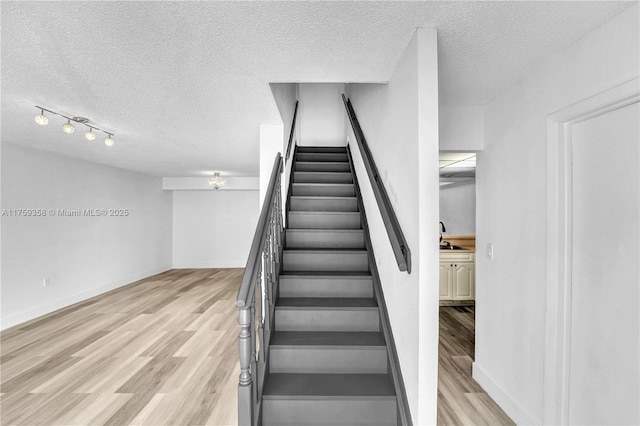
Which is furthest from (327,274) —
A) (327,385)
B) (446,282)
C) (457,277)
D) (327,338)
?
Answer: (457,277)

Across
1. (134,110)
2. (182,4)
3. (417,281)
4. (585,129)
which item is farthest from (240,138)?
(585,129)

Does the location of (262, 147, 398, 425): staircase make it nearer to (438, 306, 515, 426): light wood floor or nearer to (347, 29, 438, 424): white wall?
(347, 29, 438, 424): white wall

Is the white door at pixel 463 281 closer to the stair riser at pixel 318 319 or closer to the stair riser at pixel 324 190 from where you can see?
the stair riser at pixel 324 190

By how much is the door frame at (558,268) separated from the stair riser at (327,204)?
204 cm

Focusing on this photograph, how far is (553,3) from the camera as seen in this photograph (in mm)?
1352

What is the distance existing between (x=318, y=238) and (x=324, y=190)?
92cm

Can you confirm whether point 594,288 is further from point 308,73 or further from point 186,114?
point 186,114

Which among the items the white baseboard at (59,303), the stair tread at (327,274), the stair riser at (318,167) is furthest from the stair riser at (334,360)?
the white baseboard at (59,303)

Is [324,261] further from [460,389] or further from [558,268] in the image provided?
[558,268]

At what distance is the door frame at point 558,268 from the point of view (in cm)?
180

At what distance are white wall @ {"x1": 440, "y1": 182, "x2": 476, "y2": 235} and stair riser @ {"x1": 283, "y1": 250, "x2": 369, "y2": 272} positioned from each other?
4049mm

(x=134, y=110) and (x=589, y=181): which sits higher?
(x=134, y=110)

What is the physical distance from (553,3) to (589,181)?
0.94 metres

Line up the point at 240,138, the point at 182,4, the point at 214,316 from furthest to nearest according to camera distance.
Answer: the point at 214,316
the point at 240,138
the point at 182,4
